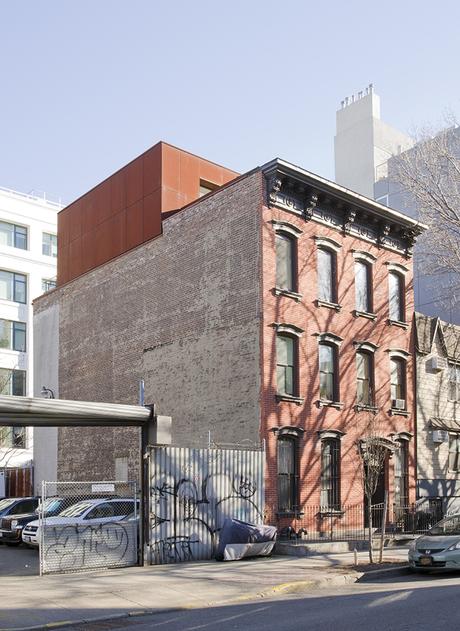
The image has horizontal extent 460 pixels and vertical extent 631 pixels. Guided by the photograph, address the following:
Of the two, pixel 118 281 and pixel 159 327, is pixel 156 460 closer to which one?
pixel 159 327

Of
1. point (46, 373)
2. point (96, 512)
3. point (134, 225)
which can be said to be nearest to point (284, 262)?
point (134, 225)

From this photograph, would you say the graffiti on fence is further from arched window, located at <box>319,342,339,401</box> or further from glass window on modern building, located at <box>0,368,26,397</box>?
glass window on modern building, located at <box>0,368,26,397</box>

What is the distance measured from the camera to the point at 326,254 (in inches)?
1102

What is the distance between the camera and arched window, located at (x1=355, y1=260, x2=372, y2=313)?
2909 centimetres

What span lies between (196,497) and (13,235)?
125 feet

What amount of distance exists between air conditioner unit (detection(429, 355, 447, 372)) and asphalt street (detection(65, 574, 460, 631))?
1673cm

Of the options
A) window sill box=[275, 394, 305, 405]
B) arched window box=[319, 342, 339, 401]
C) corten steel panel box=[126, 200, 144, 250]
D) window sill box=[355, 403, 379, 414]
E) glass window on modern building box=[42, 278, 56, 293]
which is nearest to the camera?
window sill box=[275, 394, 305, 405]

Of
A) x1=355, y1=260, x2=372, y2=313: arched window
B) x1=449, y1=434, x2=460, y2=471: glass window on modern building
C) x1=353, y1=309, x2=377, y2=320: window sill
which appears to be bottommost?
x1=449, y1=434, x2=460, y2=471: glass window on modern building

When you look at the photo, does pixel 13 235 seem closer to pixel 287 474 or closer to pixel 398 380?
pixel 398 380

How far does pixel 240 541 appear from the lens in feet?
66.1

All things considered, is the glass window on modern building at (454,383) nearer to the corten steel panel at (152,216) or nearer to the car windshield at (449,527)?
the corten steel panel at (152,216)

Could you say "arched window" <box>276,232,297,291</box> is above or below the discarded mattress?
above

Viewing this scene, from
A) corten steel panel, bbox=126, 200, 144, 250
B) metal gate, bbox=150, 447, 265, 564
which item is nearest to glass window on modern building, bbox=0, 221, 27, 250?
corten steel panel, bbox=126, 200, 144, 250

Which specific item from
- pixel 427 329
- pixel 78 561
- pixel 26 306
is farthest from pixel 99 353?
pixel 26 306
